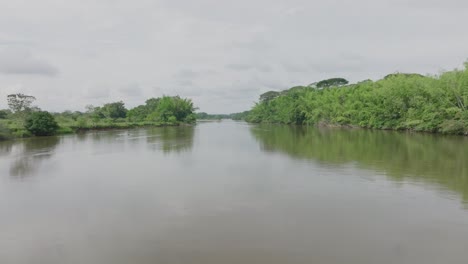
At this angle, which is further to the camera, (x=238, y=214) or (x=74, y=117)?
(x=74, y=117)

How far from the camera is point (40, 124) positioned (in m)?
32.9

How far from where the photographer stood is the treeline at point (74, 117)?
106ft

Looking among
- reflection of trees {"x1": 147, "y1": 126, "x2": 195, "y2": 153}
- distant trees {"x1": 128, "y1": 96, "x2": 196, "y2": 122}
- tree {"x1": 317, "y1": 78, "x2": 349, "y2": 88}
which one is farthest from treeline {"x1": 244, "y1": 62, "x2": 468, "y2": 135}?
distant trees {"x1": 128, "y1": 96, "x2": 196, "y2": 122}

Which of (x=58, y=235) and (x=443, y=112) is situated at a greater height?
(x=443, y=112)

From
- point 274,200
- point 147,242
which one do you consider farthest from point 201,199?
point 147,242

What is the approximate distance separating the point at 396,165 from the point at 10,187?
1489 centimetres

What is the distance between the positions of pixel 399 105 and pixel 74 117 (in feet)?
154

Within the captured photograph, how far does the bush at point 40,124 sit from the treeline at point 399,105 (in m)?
38.6

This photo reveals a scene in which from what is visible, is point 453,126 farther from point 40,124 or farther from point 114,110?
point 114,110

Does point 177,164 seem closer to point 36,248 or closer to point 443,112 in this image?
point 36,248

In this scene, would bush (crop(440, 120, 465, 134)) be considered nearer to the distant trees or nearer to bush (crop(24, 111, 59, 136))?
bush (crop(24, 111, 59, 136))

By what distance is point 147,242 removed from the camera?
6.06m

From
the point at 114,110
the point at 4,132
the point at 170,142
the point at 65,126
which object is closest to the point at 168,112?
the point at 114,110

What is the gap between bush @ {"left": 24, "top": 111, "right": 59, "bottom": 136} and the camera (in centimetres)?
3227
